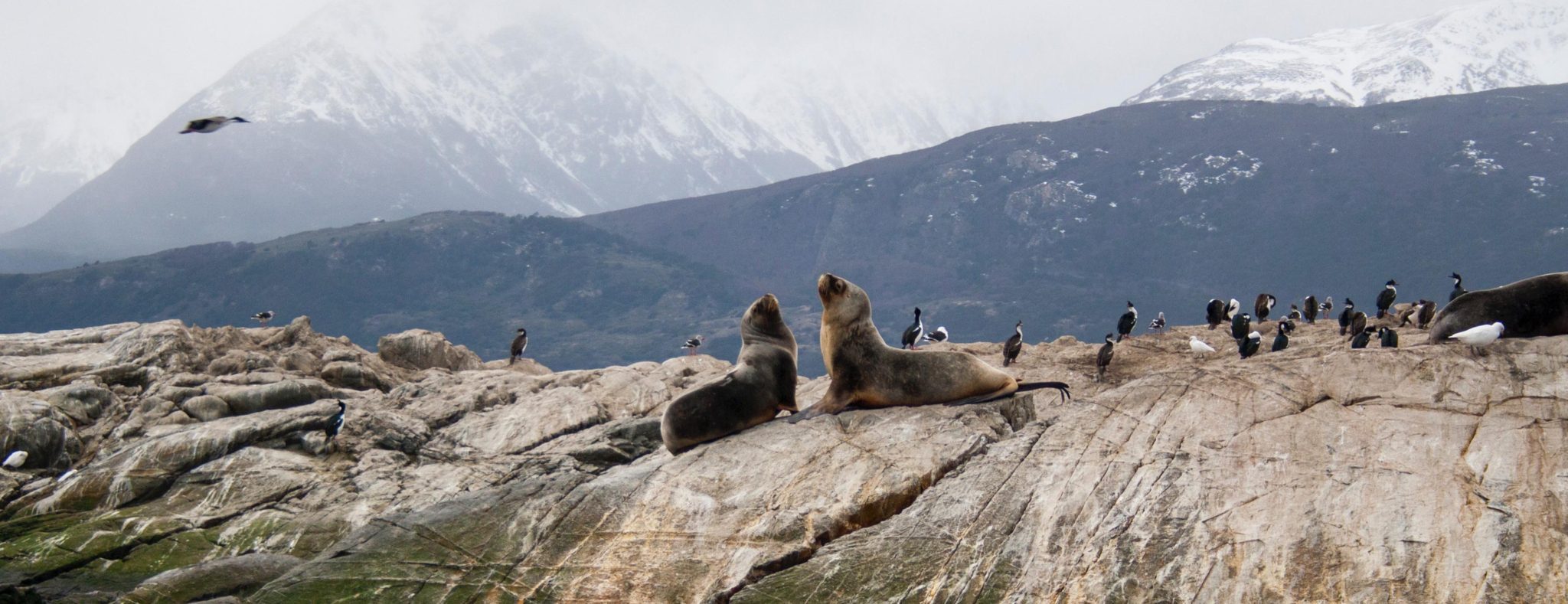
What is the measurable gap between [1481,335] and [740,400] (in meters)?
8.50

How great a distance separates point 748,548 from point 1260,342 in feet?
42.3

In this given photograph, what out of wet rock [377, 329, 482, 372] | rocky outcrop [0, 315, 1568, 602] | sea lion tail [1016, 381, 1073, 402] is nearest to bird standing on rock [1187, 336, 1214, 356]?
rocky outcrop [0, 315, 1568, 602]

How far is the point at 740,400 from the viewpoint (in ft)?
46.7

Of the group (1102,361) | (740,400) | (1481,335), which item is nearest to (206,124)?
(740,400)

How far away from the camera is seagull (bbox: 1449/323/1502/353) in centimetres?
1260

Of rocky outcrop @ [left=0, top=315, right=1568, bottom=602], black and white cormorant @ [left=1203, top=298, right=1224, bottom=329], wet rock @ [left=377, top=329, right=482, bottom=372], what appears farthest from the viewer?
wet rock @ [left=377, top=329, right=482, bottom=372]

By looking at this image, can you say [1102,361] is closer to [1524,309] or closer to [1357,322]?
[1524,309]

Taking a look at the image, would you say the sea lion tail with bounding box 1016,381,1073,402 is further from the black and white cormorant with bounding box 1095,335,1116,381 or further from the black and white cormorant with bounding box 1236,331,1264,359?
the black and white cormorant with bounding box 1236,331,1264,359

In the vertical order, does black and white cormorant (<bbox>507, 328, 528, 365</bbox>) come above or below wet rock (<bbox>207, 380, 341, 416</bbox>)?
below

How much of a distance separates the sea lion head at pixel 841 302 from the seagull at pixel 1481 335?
682 centimetres

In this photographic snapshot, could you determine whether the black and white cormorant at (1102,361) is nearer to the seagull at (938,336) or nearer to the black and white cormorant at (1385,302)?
the seagull at (938,336)

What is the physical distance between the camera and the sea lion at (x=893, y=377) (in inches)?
552

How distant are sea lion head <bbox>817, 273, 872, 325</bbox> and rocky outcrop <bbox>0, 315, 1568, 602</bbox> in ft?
5.27

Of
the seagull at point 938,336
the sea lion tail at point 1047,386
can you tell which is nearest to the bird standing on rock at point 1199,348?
the sea lion tail at point 1047,386
